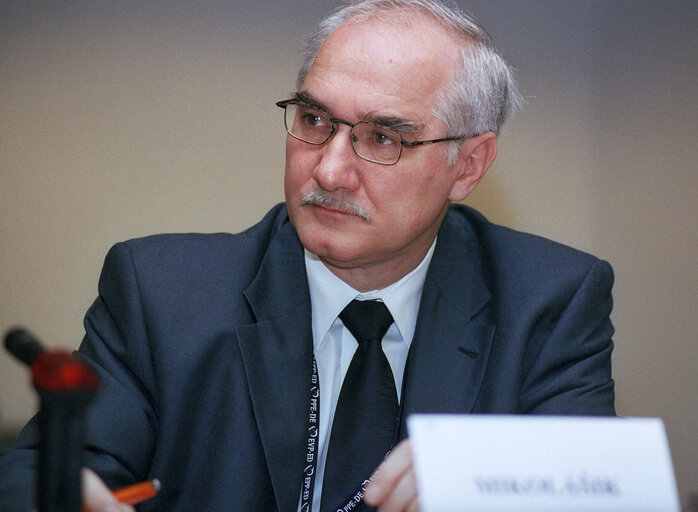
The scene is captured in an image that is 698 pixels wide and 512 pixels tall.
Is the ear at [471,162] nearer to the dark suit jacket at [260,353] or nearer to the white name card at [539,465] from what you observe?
the dark suit jacket at [260,353]

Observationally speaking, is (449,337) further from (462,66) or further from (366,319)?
(462,66)

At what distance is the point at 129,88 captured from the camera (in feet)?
9.38

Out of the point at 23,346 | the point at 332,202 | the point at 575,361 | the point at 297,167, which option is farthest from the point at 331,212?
the point at 23,346

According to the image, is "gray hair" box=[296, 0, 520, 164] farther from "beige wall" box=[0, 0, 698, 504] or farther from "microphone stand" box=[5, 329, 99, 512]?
"microphone stand" box=[5, 329, 99, 512]

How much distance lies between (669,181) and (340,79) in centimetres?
165

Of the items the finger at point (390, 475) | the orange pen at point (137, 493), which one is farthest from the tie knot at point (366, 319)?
the orange pen at point (137, 493)

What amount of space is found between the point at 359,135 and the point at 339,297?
0.39m

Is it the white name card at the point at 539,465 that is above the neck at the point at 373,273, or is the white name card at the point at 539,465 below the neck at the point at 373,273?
above

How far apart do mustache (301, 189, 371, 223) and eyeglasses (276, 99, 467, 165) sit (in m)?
0.11

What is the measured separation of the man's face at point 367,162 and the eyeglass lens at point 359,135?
2 cm

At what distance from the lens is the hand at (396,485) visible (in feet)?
3.64

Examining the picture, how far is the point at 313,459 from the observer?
1768mm

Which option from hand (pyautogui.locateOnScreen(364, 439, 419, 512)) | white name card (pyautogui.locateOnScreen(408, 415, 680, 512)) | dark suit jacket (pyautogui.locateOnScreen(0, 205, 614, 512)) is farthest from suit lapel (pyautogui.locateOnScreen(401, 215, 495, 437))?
white name card (pyautogui.locateOnScreen(408, 415, 680, 512))

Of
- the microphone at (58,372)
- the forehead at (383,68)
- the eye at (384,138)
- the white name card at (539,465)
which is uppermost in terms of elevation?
the forehead at (383,68)
